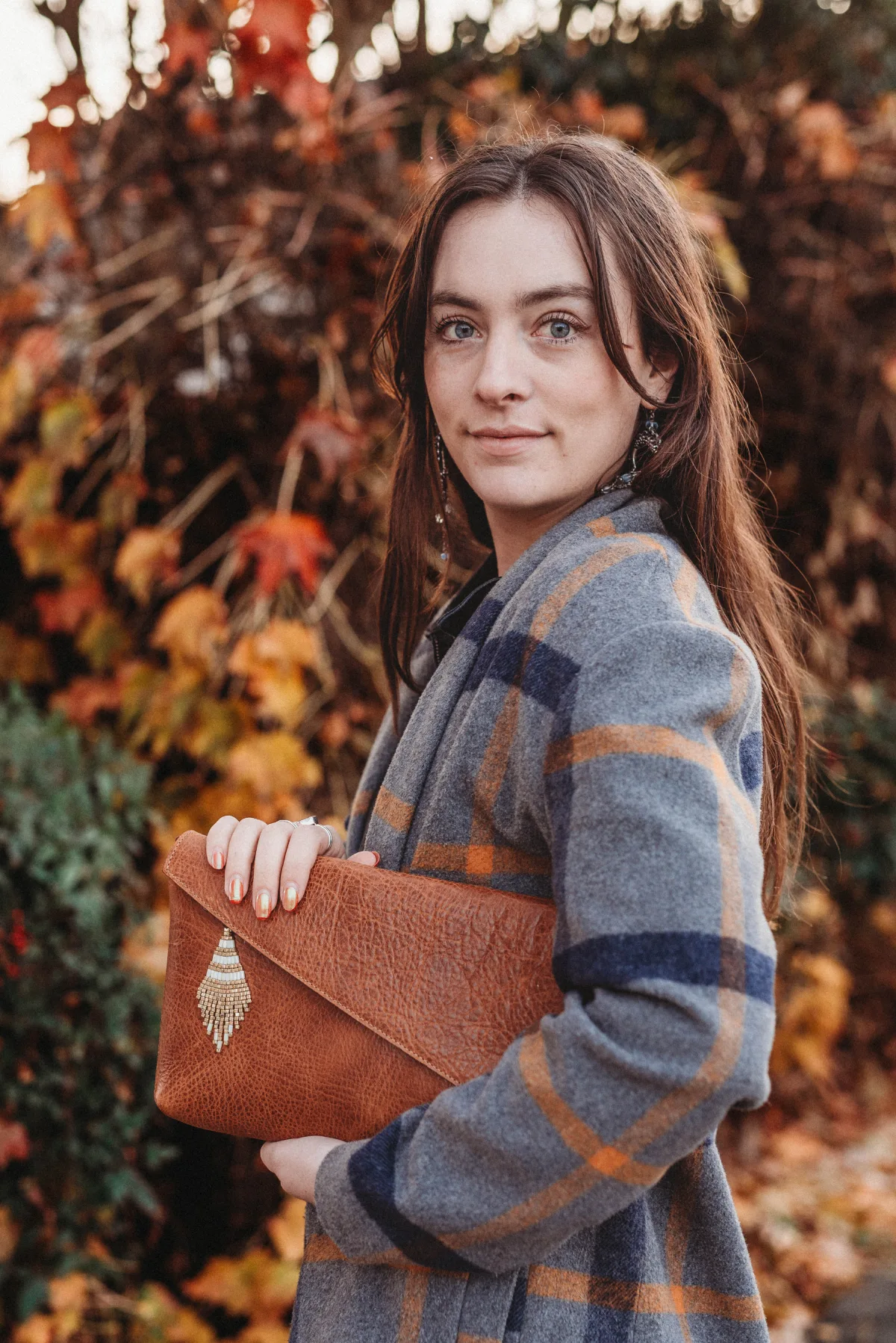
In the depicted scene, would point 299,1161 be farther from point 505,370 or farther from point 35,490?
point 35,490

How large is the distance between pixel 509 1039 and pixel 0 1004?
1.55 m

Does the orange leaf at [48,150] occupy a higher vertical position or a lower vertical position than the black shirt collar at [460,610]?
higher

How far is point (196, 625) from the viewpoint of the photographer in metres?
2.88

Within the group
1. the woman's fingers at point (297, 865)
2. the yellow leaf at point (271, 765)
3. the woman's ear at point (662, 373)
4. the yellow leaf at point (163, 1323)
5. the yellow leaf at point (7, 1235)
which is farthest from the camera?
the yellow leaf at point (271, 765)

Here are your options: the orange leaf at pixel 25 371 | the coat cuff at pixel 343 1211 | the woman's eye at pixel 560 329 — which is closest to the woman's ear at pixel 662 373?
the woman's eye at pixel 560 329

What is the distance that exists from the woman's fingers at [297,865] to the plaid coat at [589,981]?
110 millimetres

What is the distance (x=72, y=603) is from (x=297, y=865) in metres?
2.25

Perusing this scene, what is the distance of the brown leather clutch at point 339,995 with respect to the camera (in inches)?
39.6

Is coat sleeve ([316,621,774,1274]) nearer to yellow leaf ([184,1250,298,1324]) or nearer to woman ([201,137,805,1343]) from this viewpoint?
woman ([201,137,805,1343])

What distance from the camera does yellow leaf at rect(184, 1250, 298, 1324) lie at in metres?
2.65

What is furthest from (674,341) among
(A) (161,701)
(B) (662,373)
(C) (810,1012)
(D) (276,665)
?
(C) (810,1012)

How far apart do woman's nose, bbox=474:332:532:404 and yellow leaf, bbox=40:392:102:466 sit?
6.83 ft

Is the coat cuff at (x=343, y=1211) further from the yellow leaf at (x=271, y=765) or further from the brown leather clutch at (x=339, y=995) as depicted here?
the yellow leaf at (x=271, y=765)

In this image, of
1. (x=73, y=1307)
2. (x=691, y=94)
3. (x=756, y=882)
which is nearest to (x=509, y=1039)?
(x=756, y=882)
